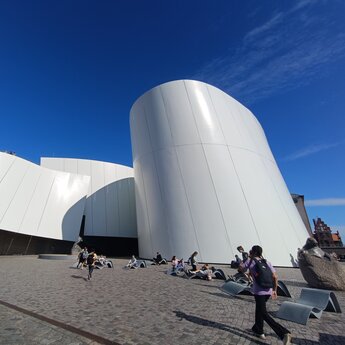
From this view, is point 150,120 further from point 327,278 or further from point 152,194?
point 327,278

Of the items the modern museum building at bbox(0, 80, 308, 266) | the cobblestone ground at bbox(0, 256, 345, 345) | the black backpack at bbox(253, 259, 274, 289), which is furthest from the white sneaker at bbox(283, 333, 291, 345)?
the modern museum building at bbox(0, 80, 308, 266)

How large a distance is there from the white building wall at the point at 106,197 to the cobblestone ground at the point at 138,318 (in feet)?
66.1

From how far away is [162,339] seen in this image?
3.70m

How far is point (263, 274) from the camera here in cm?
A: 386

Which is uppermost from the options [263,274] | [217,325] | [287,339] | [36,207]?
[36,207]

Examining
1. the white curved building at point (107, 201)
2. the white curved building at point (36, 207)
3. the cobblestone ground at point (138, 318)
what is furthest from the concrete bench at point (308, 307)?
the white curved building at point (107, 201)

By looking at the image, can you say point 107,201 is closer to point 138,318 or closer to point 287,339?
point 138,318

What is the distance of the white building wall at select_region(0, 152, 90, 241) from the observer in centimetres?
1923

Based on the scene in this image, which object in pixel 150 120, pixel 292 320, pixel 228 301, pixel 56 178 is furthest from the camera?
pixel 56 178

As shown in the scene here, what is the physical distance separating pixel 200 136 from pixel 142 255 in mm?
9699

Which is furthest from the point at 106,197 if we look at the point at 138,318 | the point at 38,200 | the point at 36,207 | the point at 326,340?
the point at 326,340

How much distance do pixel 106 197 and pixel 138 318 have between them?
→ 81.8ft

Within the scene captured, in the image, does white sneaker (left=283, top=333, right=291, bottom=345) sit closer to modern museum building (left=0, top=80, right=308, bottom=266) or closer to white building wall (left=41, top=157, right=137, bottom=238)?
modern museum building (left=0, top=80, right=308, bottom=266)

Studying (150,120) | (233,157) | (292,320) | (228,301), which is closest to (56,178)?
(150,120)
